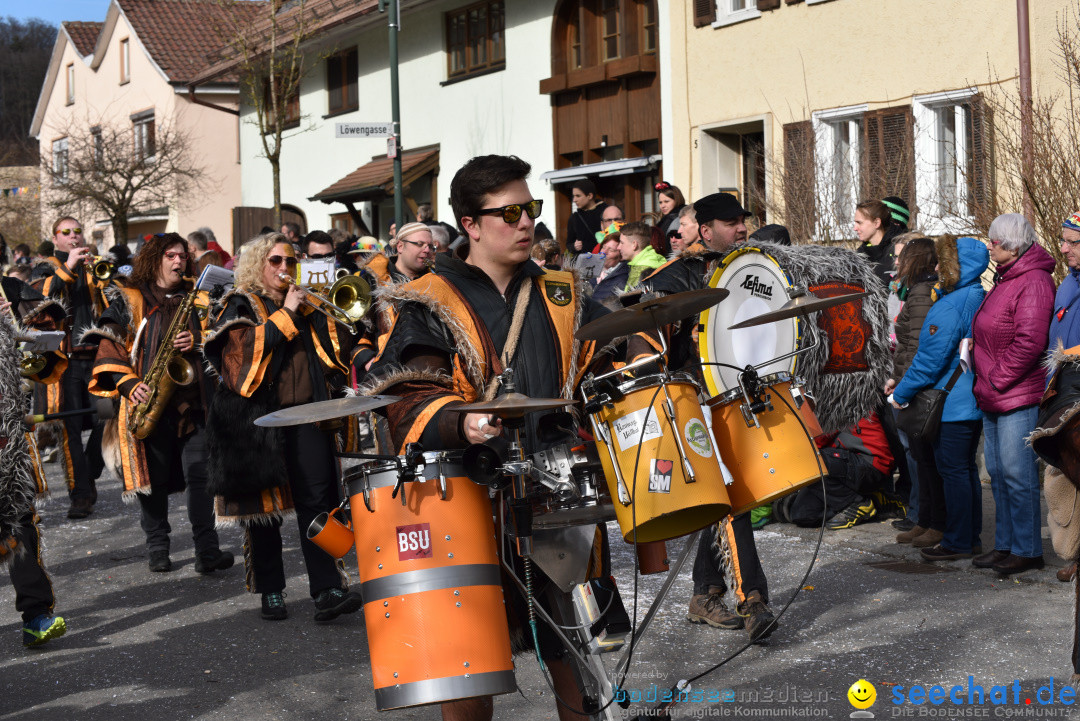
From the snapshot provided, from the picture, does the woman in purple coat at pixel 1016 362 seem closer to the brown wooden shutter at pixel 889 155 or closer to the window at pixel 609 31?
the brown wooden shutter at pixel 889 155

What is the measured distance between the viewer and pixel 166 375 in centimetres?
785

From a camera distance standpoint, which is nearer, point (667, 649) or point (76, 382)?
point (667, 649)

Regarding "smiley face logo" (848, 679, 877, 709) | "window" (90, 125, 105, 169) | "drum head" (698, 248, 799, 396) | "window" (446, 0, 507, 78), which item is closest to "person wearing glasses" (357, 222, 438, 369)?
"drum head" (698, 248, 799, 396)

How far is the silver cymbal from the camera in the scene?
3.37 m

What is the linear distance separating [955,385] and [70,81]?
43282 mm

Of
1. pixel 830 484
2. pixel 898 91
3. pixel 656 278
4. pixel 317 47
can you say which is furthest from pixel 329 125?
pixel 656 278

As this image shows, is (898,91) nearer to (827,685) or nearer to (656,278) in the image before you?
(656,278)

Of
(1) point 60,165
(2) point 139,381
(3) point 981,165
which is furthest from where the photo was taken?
(1) point 60,165

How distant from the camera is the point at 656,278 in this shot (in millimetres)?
6074

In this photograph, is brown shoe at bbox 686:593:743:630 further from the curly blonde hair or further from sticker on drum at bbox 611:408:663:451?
sticker on drum at bbox 611:408:663:451

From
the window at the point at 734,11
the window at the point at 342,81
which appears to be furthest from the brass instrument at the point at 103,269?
the window at the point at 342,81

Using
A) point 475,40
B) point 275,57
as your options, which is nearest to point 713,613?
point 475,40

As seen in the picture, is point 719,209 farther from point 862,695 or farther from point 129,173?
point 129,173

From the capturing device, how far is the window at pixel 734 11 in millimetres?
17234
